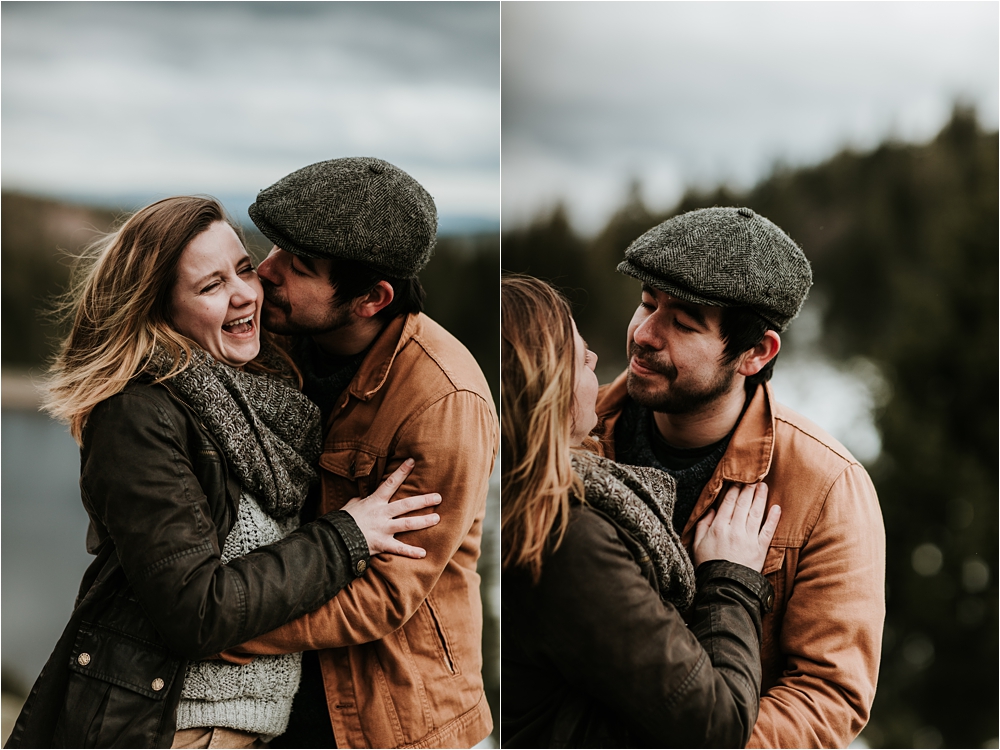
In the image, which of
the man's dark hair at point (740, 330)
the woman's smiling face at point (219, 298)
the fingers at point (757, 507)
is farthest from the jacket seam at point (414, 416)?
the fingers at point (757, 507)

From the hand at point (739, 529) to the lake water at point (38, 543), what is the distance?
2.11ft

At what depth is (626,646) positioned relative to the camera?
202cm

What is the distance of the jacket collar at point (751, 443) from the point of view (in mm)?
2322

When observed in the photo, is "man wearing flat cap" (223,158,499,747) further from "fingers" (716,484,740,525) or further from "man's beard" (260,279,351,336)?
"fingers" (716,484,740,525)

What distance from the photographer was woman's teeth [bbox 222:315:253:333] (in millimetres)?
2260

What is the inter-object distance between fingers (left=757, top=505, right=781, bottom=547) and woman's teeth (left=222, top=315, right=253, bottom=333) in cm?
142

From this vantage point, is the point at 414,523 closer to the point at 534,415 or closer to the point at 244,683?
the point at 534,415

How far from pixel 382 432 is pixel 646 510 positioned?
70 cm

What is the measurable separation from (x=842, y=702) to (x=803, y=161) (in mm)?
1494

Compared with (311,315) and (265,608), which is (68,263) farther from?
(265,608)

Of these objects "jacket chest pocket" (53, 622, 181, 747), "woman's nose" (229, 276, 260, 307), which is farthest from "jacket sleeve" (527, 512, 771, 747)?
"woman's nose" (229, 276, 260, 307)

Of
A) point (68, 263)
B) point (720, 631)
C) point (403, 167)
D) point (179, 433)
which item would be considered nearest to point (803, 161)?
point (403, 167)

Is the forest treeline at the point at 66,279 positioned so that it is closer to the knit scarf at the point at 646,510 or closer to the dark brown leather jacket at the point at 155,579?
the knit scarf at the point at 646,510

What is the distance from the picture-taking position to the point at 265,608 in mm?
2031
